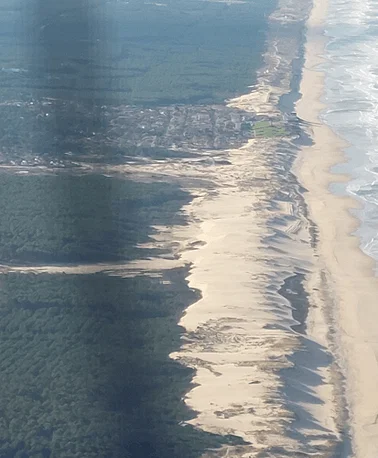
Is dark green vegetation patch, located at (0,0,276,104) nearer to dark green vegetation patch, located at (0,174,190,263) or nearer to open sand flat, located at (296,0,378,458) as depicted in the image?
open sand flat, located at (296,0,378,458)

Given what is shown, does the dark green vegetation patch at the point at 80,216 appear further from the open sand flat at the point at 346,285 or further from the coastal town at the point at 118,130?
the open sand flat at the point at 346,285

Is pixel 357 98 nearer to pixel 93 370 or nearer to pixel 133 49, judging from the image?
pixel 133 49

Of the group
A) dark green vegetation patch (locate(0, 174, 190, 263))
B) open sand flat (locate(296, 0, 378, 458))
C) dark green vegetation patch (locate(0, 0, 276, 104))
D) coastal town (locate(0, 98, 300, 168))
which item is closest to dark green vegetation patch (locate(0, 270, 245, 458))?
dark green vegetation patch (locate(0, 174, 190, 263))

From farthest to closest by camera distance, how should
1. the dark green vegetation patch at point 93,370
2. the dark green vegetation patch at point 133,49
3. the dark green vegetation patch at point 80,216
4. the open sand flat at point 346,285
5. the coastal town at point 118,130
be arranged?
the dark green vegetation patch at point 133,49 < the coastal town at point 118,130 < the dark green vegetation patch at point 80,216 < the open sand flat at point 346,285 < the dark green vegetation patch at point 93,370

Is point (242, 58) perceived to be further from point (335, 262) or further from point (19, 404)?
point (19, 404)

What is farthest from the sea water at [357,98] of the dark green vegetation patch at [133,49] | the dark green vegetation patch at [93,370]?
the dark green vegetation patch at [93,370]

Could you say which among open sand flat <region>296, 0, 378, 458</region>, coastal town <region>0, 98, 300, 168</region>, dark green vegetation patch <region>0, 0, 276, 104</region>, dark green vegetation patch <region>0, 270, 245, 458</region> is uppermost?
dark green vegetation patch <region>0, 270, 245, 458</region>
